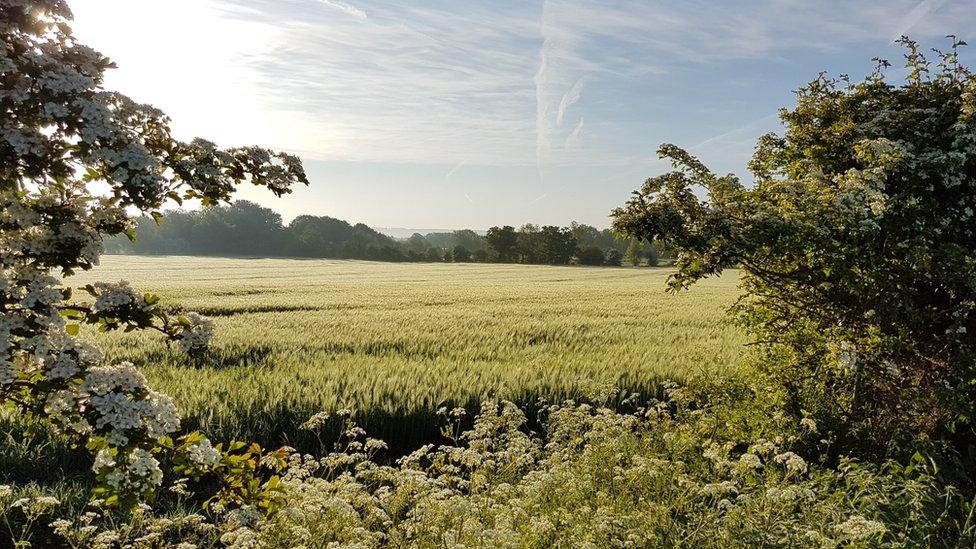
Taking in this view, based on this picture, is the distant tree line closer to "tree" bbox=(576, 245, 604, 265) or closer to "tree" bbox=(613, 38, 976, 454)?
"tree" bbox=(576, 245, 604, 265)

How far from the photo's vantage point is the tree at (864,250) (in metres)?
6.05

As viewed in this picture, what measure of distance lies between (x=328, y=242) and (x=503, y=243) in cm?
3772

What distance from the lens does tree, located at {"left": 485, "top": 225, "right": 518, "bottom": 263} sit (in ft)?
327

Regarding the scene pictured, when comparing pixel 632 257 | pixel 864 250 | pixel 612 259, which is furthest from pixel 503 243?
pixel 864 250

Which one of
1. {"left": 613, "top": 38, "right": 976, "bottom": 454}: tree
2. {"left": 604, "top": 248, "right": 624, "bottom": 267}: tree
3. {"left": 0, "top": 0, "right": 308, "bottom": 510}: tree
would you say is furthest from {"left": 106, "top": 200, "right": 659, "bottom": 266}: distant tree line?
{"left": 0, "top": 0, "right": 308, "bottom": 510}: tree

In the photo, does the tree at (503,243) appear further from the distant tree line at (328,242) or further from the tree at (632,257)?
the tree at (632,257)

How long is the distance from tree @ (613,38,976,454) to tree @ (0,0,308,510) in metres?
4.46

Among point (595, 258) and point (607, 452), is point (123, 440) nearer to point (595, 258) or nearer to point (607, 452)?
point (607, 452)

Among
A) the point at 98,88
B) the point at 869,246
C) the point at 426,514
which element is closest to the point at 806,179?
the point at 869,246

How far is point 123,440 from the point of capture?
2992 millimetres

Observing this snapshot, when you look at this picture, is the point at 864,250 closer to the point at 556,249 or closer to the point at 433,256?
the point at 556,249

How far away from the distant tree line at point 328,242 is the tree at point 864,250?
78.6 metres

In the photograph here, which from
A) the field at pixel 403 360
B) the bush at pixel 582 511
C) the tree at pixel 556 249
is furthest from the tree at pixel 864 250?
the tree at pixel 556 249

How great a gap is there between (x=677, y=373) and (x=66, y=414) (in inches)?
391
